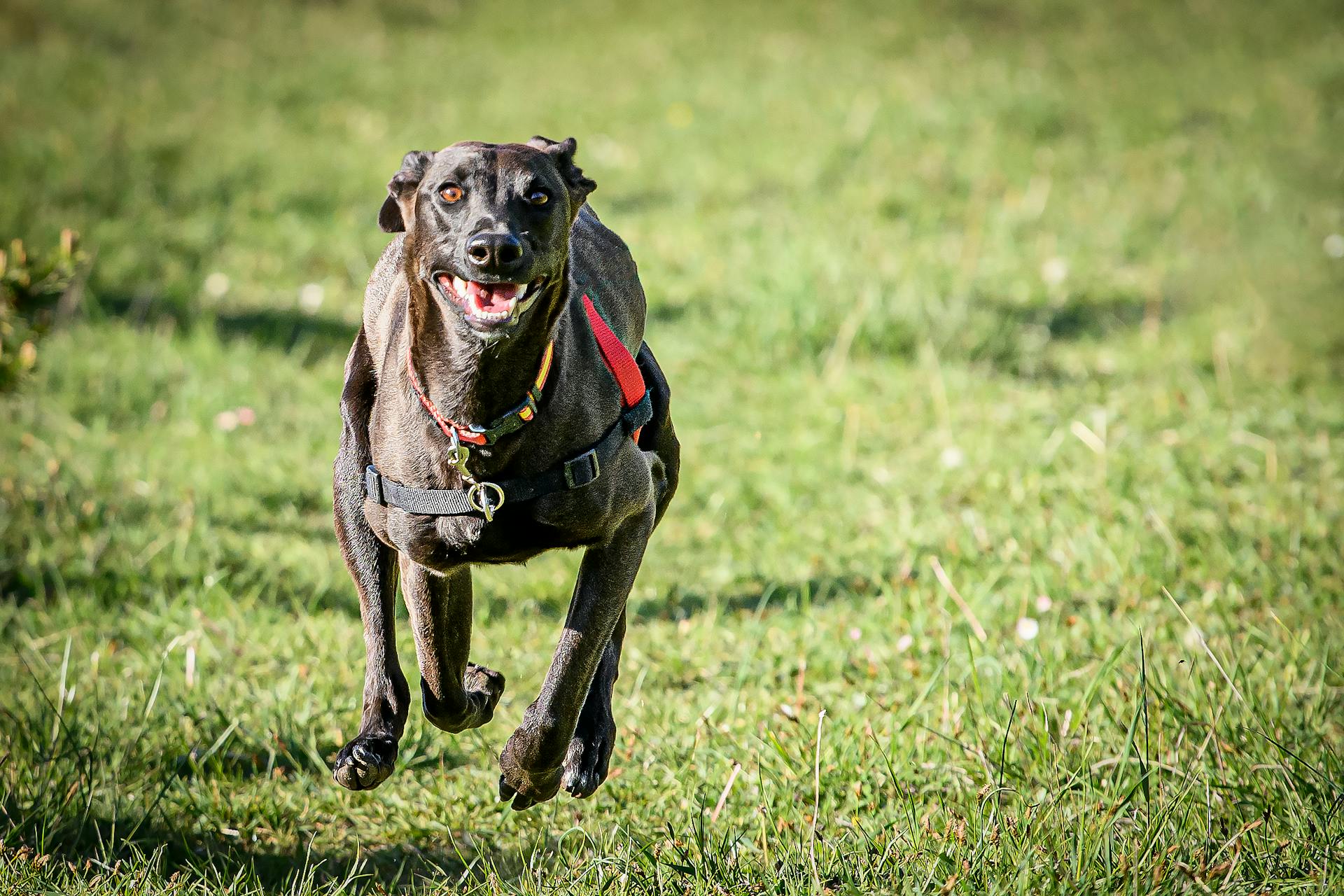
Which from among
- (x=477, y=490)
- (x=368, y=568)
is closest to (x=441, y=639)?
(x=368, y=568)

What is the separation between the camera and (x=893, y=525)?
212 inches

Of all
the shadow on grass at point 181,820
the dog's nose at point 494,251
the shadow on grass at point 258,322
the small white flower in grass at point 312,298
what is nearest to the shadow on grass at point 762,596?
the shadow on grass at point 181,820

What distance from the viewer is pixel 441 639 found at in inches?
119

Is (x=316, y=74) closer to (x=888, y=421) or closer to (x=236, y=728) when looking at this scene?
(x=888, y=421)

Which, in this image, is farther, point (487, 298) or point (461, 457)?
point (461, 457)

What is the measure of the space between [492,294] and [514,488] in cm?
41

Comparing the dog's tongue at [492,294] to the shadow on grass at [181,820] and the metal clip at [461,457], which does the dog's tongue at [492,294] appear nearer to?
the metal clip at [461,457]

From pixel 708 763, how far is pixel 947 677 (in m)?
0.73

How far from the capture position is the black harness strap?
106 inches

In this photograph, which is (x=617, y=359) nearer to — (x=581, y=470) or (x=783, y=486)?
(x=581, y=470)

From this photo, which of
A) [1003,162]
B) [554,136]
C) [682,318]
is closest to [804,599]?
[682,318]

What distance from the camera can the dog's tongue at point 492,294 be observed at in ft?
8.19

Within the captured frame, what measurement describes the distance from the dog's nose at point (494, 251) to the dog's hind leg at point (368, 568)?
0.82 meters

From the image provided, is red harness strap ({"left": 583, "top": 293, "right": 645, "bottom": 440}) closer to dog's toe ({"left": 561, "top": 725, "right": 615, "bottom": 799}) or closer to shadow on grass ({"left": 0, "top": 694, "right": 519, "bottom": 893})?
dog's toe ({"left": 561, "top": 725, "right": 615, "bottom": 799})
